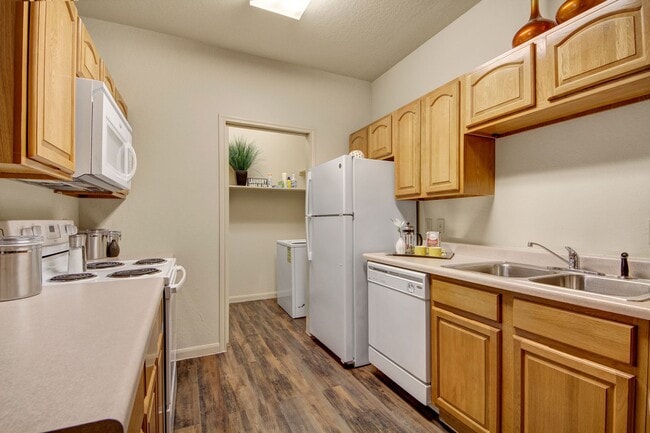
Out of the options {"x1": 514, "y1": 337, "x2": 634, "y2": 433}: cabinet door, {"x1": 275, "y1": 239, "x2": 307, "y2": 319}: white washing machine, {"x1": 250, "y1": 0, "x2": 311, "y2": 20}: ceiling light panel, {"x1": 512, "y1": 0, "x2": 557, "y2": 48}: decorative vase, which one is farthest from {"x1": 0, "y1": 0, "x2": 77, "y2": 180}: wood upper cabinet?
{"x1": 275, "y1": 239, "x2": 307, "y2": 319}: white washing machine

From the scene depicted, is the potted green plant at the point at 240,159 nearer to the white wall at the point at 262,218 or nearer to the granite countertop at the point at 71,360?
the white wall at the point at 262,218

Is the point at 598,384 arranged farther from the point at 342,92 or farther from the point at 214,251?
the point at 342,92

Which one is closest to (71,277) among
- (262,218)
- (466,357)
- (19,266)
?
(19,266)

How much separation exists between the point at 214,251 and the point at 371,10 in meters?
2.32

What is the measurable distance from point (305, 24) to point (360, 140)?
1137 mm

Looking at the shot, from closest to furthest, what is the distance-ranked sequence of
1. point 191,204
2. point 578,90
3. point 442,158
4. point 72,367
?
point 72,367 → point 578,90 → point 442,158 → point 191,204

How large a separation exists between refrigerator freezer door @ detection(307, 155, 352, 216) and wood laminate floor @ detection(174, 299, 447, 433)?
4.01 ft

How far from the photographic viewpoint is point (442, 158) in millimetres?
2082

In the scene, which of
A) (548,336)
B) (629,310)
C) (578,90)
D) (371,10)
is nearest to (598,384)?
(548,336)

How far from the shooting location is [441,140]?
2.09 meters

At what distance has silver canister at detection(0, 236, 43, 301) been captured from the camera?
0.92 meters

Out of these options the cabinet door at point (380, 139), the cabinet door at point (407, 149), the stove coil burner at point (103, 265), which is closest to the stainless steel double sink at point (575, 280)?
the cabinet door at point (407, 149)

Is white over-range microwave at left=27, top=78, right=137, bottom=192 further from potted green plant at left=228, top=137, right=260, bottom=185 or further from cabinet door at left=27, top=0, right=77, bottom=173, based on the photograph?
potted green plant at left=228, top=137, right=260, bottom=185

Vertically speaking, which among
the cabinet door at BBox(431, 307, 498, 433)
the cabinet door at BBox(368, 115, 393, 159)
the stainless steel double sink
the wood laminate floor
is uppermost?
the cabinet door at BBox(368, 115, 393, 159)
